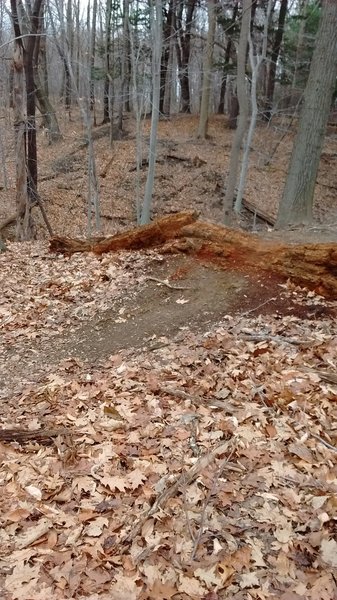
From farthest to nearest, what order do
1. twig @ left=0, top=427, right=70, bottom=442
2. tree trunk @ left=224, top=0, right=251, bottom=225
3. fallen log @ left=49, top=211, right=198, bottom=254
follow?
tree trunk @ left=224, top=0, right=251, bottom=225
fallen log @ left=49, top=211, right=198, bottom=254
twig @ left=0, top=427, right=70, bottom=442

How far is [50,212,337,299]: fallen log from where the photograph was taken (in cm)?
549

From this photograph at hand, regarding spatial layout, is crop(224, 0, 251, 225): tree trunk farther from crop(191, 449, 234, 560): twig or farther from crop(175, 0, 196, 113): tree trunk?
crop(175, 0, 196, 113): tree trunk

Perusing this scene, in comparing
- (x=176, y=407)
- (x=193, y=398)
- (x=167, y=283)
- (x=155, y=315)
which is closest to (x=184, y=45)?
(x=167, y=283)

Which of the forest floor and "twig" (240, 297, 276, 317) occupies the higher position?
"twig" (240, 297, 276, 317)

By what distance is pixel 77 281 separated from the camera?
676 centimetres

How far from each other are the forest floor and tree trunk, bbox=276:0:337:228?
7.13 feet

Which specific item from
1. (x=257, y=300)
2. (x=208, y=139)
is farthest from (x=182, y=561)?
(x=208, y=139)

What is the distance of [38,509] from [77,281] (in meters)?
4.34

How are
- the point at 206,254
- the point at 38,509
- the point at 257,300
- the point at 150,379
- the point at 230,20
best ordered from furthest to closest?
the point at 230,20, the point at 206,254, the point at 257,300, the point at 150,379, the point at 38,509

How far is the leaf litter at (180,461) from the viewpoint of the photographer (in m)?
2.37

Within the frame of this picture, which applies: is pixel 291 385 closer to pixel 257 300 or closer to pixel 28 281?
pixel 257 300

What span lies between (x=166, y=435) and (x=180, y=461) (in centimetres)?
31

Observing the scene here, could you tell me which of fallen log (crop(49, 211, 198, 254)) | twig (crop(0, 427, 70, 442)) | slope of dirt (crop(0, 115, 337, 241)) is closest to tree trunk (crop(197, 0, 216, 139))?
slope of dirt (crop(0, 115, 337, 241))

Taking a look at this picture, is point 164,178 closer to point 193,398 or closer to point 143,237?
point 143,237
